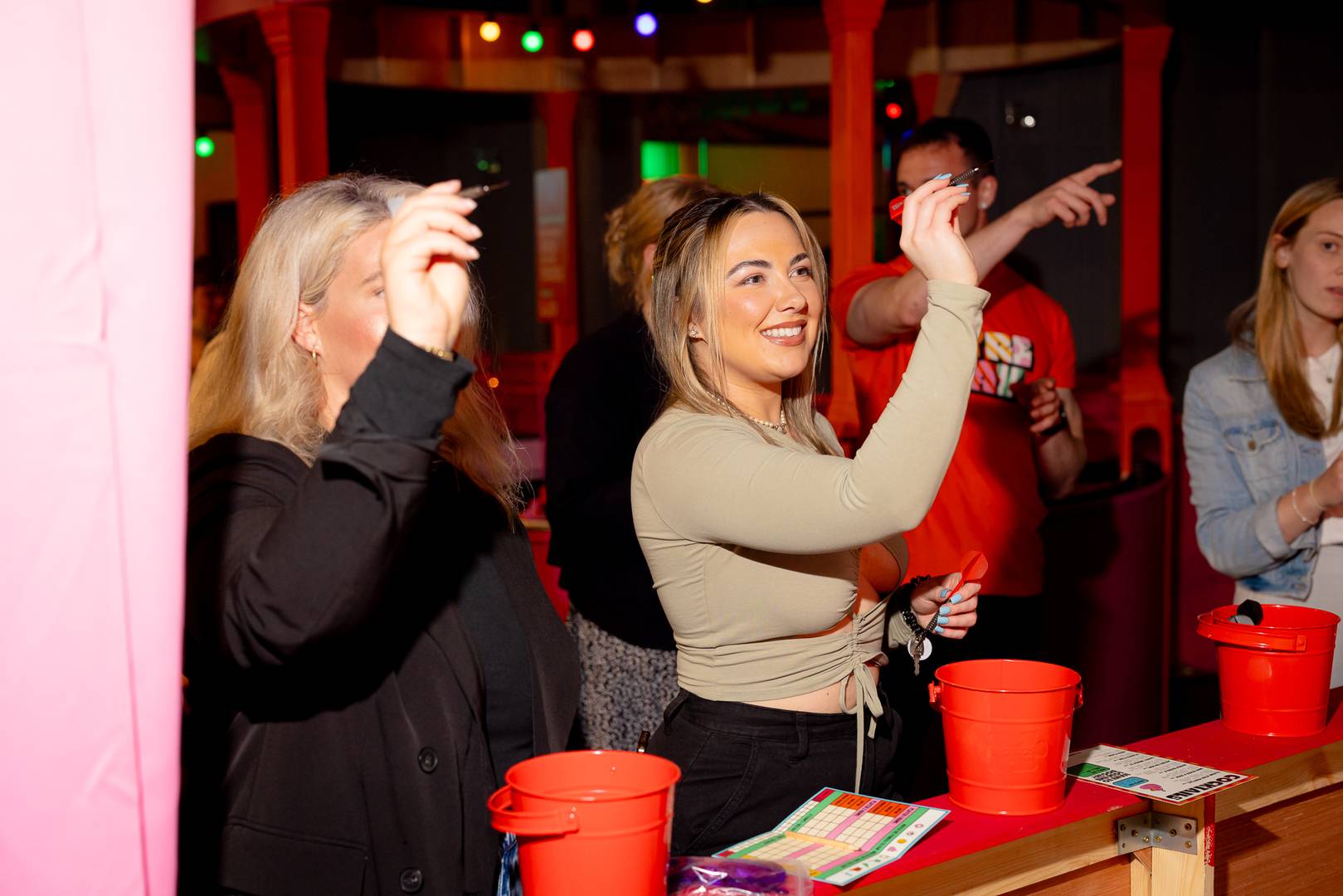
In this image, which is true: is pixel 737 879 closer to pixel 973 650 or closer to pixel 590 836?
pixel 590 836

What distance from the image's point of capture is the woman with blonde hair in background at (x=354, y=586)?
44.5 inches

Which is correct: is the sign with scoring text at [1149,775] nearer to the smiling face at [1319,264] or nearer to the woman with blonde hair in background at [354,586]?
the woman with blonde hair in background at [354,586]

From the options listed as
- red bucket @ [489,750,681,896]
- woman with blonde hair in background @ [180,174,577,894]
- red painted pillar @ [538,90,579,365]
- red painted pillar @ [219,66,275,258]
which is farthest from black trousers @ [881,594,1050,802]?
red painted pillar @ [219,66,275,258]

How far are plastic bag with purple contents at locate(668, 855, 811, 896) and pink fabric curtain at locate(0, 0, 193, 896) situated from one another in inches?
22.7

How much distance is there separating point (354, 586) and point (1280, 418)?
2.19 meters

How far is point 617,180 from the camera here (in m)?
9.11

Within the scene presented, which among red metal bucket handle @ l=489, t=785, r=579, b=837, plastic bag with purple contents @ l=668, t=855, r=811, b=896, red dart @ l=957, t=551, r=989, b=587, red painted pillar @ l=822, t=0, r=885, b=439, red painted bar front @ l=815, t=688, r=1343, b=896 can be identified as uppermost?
red painted pillar @ l=822, t=0, r=885, b=439

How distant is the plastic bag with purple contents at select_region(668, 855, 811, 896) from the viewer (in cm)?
128

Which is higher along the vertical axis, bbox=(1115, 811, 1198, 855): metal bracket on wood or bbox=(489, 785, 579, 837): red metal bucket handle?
bbox=(489, 785, 579, 837): red metal bucket handle

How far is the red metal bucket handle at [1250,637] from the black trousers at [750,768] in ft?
2.06

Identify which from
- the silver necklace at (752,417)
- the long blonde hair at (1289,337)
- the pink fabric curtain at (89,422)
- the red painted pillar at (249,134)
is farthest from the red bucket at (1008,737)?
the red painted pillar at (249,134)

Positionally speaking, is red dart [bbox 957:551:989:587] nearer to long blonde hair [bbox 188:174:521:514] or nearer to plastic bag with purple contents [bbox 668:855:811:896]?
plastic bag with purple contents [bbox 668:855:811:896]

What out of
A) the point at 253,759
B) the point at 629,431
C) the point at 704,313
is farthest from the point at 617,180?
the point at 253,759

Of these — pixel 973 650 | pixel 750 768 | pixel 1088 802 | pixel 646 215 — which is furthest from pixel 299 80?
pixel 1088 802
